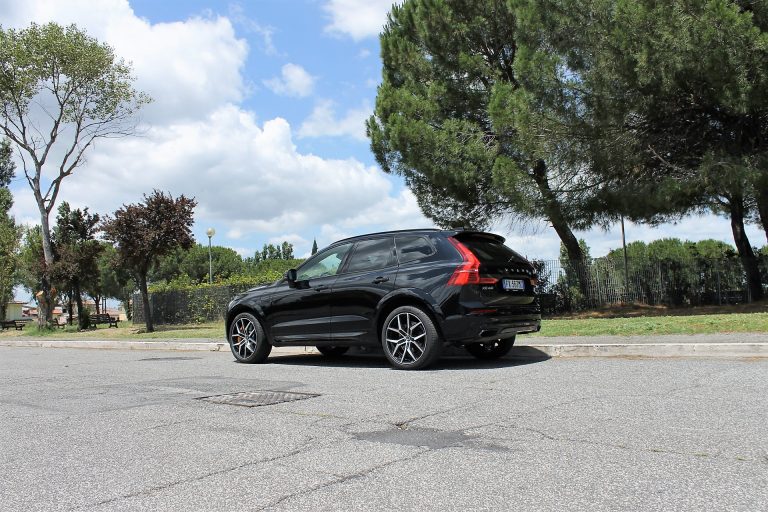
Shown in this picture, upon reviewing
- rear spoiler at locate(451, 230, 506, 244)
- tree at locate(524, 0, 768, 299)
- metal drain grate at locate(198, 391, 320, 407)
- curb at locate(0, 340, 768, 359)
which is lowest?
metal drain grate at locate(198, 391, 320, 407)

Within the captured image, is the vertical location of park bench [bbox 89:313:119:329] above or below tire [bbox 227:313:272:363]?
above

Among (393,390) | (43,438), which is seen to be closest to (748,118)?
(393,390)

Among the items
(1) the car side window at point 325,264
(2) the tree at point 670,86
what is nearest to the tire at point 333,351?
(1) the car side window at point 325,264

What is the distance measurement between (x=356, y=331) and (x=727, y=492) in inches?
230

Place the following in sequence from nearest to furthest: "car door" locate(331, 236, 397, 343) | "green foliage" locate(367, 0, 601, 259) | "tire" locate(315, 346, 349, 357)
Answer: "car door" locate(331, 236, 397, 343), "tire" locate(315, 346, 349, 357), "green foliage" locate(367, 0, 601, 259)

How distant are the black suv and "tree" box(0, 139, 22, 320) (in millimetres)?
34516

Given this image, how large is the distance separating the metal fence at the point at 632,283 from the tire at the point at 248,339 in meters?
15.8

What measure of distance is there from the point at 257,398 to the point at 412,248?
3.06 meters

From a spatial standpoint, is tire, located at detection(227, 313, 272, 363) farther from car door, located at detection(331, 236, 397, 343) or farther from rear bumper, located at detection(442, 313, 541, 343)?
rear bumper, located at detection(442, 313, 541, 343)

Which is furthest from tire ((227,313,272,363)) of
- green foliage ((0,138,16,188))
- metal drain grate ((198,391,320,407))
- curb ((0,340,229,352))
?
green foliage ((0,138,16,188))

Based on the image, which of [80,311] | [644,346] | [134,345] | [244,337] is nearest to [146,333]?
[134,345]

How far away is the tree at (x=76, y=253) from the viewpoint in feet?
92.6

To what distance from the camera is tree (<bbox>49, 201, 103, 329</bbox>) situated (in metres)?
28.2

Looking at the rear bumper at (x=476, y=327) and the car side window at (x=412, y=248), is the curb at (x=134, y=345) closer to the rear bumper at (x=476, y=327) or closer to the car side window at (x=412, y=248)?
the car side window at (x=412, y=248)
